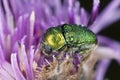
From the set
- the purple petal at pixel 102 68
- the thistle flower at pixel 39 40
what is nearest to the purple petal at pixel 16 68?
the thistle flower at pixel 39 40

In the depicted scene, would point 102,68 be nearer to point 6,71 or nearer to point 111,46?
point 111,46

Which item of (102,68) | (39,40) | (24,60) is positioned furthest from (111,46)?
(24,60)

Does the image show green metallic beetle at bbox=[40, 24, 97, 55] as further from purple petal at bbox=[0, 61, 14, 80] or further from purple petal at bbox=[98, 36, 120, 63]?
purple petal at bbox=[98, 36, 120, 63]

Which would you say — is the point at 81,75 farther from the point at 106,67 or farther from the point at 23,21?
the point at 106,67

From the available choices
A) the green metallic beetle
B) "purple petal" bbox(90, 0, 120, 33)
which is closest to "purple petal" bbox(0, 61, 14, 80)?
the green metallic beetle

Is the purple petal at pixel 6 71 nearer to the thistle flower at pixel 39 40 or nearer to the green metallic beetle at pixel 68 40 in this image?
the thistle flower at pixel 39 40

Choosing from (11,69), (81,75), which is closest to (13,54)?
(11,69)
